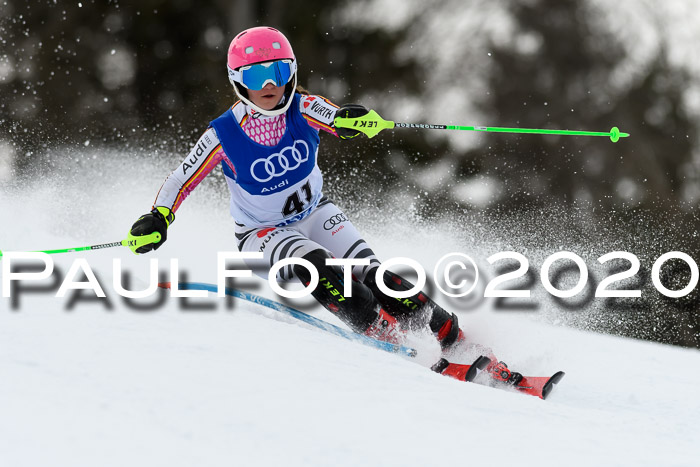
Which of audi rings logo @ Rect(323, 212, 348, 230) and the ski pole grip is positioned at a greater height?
audi rings logo @ Rect(323, 212, 348, 230)

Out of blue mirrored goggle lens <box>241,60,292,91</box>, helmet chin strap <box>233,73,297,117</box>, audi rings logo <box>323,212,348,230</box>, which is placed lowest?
audi rings logo <box>323,212,348,230</box>

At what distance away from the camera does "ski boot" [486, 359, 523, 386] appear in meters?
3.49

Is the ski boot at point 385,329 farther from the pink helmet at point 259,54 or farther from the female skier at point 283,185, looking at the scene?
the pink helmet at point 259,54

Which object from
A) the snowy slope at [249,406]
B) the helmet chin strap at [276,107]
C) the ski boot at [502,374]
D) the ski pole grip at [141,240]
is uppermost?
the helmet chin strap at [276,107]

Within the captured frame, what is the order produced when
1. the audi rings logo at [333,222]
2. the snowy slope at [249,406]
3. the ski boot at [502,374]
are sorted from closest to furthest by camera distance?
the snowy slope at [249,406], the ski boot at [502,374], the audi rings logo at [333,222]

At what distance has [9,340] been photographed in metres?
2.45

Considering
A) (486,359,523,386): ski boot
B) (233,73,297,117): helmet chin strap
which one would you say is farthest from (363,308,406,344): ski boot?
(233,73,297,117): helmet chin strap

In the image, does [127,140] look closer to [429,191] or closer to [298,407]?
[429,191]

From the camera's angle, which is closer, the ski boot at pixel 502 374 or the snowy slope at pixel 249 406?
the snowy slope at pixel 249 406

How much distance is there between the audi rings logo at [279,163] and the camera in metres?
3.54

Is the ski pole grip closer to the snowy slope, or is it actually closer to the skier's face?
the snowy slope

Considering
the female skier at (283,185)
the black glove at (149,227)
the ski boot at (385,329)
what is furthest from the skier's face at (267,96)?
the ski boot at (385,329)

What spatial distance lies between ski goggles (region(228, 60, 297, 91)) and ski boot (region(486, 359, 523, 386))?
1.56 meters

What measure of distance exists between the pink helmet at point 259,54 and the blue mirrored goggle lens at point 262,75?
21 mm
